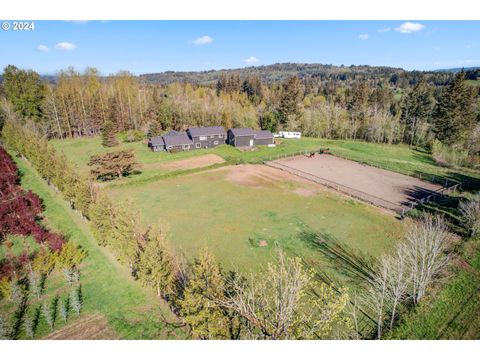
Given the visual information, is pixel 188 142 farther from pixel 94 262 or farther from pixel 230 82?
pixel 230 82

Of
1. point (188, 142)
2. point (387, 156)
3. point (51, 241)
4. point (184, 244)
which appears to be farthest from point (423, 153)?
point (51, 241)

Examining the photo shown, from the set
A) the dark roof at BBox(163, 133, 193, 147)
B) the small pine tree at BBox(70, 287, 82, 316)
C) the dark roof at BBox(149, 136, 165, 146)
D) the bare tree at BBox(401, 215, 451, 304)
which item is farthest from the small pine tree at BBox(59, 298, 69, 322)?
the dark roof at BBox(149, 136, 165, 146)

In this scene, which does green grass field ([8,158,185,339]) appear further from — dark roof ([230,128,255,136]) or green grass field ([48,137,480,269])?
dark roof ([230,128,255,136])

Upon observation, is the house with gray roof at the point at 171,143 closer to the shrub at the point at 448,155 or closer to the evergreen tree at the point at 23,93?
the evergreen tree at the point at 23,93

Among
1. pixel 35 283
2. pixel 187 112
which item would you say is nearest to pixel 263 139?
pixel 187 112

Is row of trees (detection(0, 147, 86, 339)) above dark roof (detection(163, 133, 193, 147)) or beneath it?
beneath

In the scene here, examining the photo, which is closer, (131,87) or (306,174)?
(306,174)
